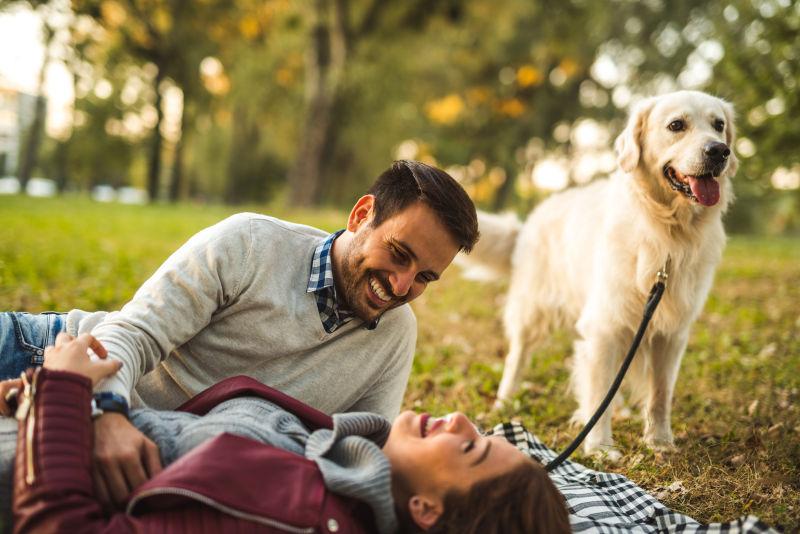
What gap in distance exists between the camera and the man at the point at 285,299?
2.20 meters

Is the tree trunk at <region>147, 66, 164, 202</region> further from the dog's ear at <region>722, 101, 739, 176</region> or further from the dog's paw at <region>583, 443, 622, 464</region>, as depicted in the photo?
the dog's paw at <region>583, 443, 622, 464</region>

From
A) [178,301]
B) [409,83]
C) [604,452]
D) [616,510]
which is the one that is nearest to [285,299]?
[178,301]

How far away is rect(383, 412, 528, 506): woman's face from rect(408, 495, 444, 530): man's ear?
21mm

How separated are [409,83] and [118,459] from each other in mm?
20158

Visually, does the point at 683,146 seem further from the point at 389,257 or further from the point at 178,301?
the point at 178,301

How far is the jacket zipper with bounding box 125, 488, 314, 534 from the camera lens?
1544mm

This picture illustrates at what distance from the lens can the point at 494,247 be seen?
16.8 ft

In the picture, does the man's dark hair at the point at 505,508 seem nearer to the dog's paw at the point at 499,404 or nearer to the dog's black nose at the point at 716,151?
the dog's black nose at the point at 716,151

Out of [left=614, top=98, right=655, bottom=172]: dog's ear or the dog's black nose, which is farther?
[left=614, top=98, right=655, bottom=172]: dog's ear

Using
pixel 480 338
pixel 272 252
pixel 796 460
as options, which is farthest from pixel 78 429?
pixel 480 338

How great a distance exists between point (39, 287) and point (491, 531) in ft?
19.0

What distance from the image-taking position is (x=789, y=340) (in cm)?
579

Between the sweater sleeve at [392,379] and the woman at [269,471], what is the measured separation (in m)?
0.47

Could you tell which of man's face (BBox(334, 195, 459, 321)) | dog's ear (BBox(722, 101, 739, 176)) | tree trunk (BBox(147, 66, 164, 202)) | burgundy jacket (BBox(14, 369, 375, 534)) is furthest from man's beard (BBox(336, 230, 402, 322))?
tree trunk (BBox(147, 66, 164, 202))
